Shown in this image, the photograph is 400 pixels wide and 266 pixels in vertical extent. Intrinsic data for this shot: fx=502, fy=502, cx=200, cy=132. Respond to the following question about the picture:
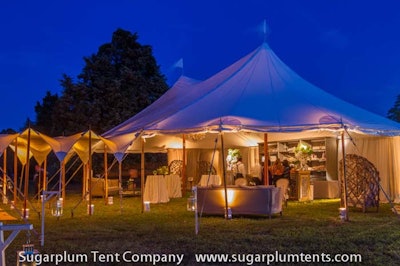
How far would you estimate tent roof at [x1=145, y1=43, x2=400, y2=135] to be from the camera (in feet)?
33.0

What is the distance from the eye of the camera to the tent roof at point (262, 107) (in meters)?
10.1

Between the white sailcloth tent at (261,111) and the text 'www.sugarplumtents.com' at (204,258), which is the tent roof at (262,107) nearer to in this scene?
the white sailcloth tent at (261,111)

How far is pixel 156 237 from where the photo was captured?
293 inches

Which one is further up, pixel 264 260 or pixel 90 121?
pixel 90 121

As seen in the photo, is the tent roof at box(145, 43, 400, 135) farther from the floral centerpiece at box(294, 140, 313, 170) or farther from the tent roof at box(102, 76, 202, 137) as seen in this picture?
the floral centerpiece at box(294, 140, 313, 170)

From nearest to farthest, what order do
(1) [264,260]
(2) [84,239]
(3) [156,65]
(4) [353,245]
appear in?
1. (1) [264,260]
2. (4) [353,245]
3. (2) [84,239]
4. (3) [156,65]

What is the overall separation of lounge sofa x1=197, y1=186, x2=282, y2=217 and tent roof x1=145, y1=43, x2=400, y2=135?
1211 mm

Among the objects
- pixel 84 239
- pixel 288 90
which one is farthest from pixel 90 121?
pixel 84 239

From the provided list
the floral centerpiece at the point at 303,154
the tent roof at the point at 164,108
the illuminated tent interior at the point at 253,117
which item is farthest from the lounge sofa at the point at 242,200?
the floral centerpiece at the point at 303,154

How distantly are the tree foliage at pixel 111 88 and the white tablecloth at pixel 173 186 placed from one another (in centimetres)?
672

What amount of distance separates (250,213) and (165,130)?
265cm

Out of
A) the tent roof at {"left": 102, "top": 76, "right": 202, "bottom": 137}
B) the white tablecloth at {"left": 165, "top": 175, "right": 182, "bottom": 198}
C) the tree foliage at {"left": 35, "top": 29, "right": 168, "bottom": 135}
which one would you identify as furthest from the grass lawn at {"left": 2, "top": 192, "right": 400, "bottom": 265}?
the tree foliage at {"left": 35, "top": 29, "right": 168, "bottom": 135}

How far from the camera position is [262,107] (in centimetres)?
1073

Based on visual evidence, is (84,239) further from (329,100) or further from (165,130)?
(329,100)
